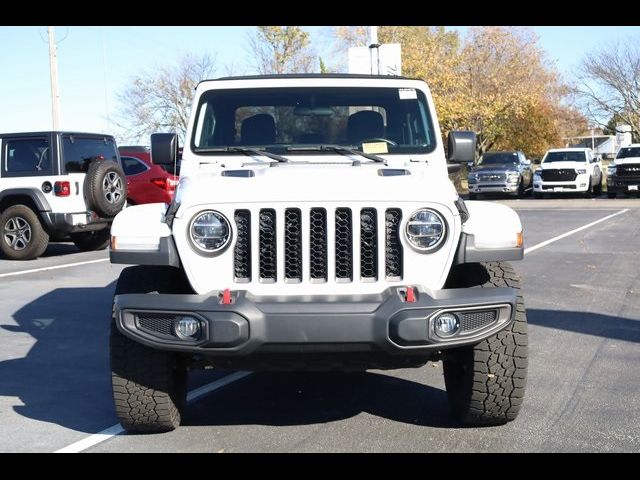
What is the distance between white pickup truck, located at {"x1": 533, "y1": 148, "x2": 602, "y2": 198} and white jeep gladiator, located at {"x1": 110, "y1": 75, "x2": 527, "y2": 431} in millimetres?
25692

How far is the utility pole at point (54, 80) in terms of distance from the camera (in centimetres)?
2908

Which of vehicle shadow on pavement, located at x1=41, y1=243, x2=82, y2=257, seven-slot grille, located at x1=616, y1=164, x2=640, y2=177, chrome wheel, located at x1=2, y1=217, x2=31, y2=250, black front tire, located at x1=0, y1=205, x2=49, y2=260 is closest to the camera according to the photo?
black front tire, located at x1=0, y1=205, x2=49, y2=260

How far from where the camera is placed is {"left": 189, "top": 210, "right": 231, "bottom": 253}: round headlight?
4.69 metres

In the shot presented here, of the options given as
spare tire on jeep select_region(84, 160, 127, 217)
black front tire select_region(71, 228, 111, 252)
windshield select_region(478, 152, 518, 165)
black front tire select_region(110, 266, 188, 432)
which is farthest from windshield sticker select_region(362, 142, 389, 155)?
windshield select_region(478, 152, 518, 165)

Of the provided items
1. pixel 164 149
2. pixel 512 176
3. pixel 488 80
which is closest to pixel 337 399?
pixel 164 149

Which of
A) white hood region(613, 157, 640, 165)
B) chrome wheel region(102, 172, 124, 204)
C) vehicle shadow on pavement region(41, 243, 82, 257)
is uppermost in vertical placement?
chrome wheel region(102, 172, 124, 204)

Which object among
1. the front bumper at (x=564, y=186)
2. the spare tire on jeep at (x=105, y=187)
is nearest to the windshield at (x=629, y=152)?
the front bumper at (x=564, y=186)

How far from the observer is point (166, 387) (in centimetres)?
486

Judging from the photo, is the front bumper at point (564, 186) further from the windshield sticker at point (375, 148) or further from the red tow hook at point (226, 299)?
the red tow hook at point (226, 299)

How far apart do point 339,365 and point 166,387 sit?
959 mm

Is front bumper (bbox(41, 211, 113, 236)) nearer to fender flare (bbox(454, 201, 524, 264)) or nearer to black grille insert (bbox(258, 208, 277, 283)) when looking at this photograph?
black grille insert (bbox(258, 208, 277, 283))

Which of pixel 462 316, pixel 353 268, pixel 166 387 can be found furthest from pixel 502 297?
pixel 166 387

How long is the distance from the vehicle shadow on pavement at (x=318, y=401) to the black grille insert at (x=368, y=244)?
1055mm
